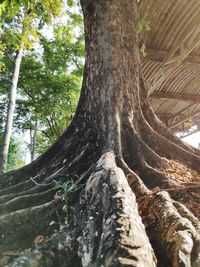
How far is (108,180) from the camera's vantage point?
1.96 metres

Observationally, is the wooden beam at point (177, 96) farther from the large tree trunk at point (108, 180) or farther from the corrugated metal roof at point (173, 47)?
the large tree trunk at point (108, 180)

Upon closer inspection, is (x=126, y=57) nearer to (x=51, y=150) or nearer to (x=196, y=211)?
(x=51, y=150)

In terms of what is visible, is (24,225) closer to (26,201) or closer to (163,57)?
(26,201)

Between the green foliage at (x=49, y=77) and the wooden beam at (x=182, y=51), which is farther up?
the green foliage at (x=49, y=77)

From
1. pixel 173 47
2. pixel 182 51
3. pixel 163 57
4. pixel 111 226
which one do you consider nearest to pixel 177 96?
pixel 163 57

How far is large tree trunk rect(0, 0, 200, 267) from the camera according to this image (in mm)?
1410

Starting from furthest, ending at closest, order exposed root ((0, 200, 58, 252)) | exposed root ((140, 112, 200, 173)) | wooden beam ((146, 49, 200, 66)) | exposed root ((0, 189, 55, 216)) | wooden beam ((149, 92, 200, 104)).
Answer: wooden beam ((149, 92, 200, 104)) < wooden beam ((146, 49, 200, 66)) < exposed root ((140, 112, 200, 173)) < exposed root ((0, 189, 55, 216)) < exposed root ((0, 200, 58, 252))

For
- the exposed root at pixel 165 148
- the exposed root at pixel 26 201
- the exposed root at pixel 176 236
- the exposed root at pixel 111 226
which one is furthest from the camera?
the exposed root at pixel 165 148

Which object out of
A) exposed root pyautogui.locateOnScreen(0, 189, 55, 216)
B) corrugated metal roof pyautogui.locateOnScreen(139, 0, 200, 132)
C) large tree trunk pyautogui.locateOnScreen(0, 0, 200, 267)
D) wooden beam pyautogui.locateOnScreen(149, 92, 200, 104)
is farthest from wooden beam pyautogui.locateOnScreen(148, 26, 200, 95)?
exposed root pyautogui.locateOnScreen(0, 189, 55, 216)

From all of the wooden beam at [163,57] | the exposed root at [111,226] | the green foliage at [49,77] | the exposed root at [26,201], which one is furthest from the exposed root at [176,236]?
the green foliage at [49,77]

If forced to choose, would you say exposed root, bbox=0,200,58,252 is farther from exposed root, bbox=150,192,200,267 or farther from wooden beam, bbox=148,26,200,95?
wooden beam, bbox=148,26,200,95

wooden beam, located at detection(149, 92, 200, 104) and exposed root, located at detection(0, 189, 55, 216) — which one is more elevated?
wooden beam, located at detection(149, 92, 200, 104)

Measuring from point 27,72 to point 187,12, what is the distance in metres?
8.73

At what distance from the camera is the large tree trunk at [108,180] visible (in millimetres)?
1410
